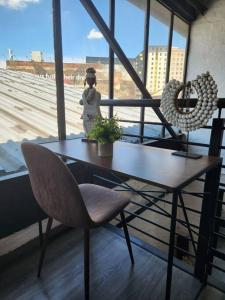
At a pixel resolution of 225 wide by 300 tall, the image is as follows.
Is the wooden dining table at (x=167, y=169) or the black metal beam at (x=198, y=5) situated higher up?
the black metal beam at (x=198, y=5)

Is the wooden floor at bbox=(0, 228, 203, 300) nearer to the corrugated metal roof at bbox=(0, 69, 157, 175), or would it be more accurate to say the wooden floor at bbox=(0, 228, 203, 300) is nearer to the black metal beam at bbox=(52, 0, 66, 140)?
the corrugated metal roof at bbox=(0, 69, 157, 175)

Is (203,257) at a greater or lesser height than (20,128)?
lesser

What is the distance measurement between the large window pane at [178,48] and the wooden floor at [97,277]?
3377 millimetres

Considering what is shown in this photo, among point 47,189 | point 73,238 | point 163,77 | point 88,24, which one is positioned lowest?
point 73,238

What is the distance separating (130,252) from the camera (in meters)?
1.52

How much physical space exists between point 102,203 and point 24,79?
135 cm

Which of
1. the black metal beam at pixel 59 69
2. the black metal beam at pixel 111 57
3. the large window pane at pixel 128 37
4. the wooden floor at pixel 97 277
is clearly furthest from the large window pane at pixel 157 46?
the wooden floor at pixel 97 277

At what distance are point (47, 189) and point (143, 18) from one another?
9.58ft

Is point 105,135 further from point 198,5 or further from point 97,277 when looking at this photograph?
point 198,5

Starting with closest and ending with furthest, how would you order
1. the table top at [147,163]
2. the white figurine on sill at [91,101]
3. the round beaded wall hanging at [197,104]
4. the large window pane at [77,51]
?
the table top at [147,163] → the round beaded wall hanging at [197,104] → the white figurine on sill at [91,101] → the large window pane at [77,51]

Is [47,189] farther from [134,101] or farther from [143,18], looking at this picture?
[143,18]

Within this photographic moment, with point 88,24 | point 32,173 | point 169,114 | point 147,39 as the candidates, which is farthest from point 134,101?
point 147,39

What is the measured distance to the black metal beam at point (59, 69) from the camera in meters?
1.81

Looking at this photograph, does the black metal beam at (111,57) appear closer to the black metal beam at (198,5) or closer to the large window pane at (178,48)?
the large window pane at (178,48)
